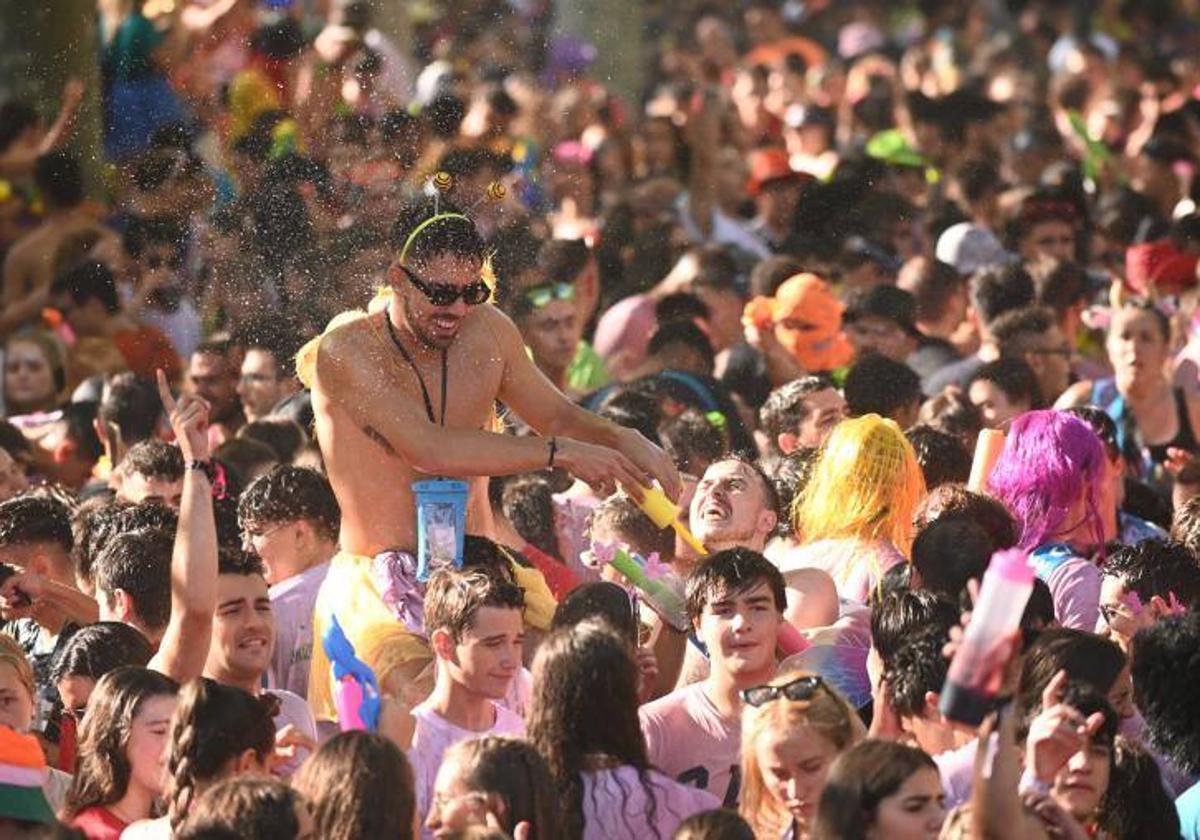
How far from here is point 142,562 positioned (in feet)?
23.7

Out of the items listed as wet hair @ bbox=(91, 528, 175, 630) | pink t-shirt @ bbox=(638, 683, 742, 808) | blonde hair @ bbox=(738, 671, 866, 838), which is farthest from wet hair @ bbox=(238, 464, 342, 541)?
blonde hair @ bbox=(738, 671, 866, 838)

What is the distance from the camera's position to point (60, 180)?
13609mm

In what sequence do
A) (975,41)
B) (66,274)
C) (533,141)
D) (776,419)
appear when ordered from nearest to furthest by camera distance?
(776,419), (66,274), (533,141), (975,41)

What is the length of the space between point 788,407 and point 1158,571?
251 cm

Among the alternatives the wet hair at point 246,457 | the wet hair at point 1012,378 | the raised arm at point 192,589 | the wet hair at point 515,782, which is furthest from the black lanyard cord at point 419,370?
the wet hair at point 1012,378

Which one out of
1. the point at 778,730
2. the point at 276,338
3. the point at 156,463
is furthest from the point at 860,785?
the point at 276,338

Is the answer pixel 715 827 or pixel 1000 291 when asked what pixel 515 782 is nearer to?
pixel 715 827

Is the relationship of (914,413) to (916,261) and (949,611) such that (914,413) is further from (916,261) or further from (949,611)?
(949,611)

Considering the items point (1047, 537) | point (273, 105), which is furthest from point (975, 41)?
point (1047, 537)

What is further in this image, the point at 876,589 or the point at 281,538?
the point at 281,538

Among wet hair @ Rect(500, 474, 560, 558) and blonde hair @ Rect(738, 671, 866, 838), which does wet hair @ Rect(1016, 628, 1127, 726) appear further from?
wet hair @ Rect(500, 474, 560, 558)

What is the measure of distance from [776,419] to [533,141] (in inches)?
284

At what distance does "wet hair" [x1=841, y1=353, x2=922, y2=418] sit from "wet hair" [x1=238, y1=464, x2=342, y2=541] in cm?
232

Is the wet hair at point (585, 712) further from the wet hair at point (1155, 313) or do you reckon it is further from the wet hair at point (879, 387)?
the wet hair at point (1155, 313)
